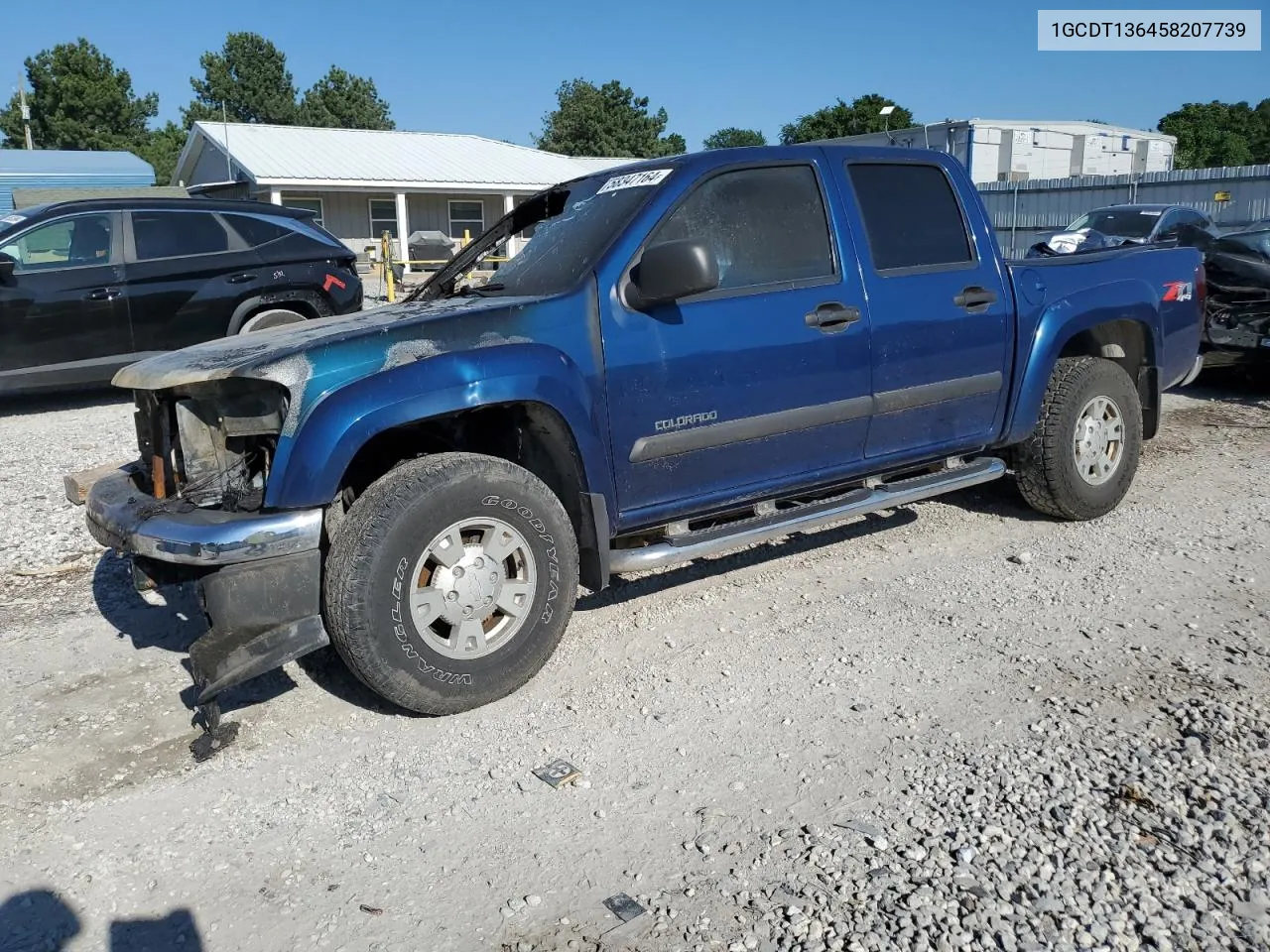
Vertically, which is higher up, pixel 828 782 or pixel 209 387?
pixel 209 387

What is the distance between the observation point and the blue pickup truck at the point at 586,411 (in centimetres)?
338

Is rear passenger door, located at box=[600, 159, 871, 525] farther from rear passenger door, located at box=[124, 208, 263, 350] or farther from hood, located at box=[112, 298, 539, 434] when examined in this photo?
rear passenger door, located at box=[124, 208, 263, 350]

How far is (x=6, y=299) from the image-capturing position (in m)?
8.39

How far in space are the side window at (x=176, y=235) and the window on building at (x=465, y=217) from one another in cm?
2087

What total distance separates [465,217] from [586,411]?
91.1ft

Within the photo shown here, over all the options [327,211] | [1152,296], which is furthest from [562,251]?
[327,211]

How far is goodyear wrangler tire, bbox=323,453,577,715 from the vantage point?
133 inches

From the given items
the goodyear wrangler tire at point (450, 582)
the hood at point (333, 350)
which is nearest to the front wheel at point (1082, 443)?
the goodyear wrangler tire at point (450, 582)

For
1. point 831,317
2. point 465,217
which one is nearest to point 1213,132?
point 465,217

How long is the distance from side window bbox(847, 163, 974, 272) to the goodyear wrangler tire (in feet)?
6.63

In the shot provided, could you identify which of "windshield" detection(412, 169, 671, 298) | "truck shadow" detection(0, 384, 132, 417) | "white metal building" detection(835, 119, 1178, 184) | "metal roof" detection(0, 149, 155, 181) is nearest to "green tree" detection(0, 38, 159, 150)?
"metal roof" detection(0, 149, 155, 181)

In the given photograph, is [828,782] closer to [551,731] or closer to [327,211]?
[551,731]

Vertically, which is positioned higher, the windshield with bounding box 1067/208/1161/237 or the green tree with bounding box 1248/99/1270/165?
the green tree with bounding box 1248/99/1270/165

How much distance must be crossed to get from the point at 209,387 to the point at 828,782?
2456 millimetres
